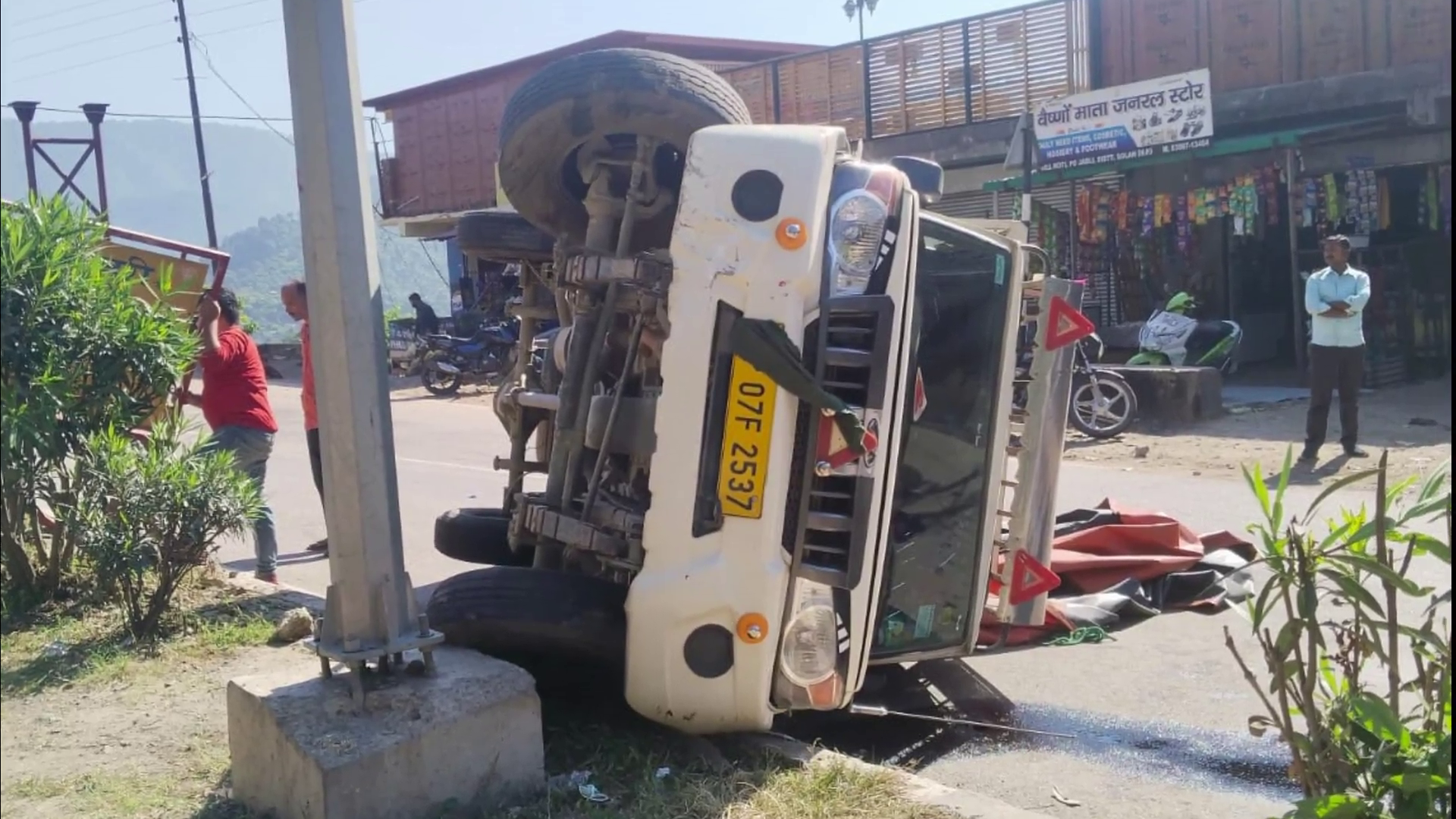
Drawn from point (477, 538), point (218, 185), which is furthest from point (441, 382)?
point (477, 538)

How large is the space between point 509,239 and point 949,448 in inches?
71.5

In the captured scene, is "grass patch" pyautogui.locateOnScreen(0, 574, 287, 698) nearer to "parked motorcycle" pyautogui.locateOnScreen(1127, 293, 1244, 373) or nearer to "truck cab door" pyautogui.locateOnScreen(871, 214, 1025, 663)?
"truck cab door" pyautogui.locateOnScreen(871, 214, 1025, 663)

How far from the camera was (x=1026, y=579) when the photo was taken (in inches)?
190

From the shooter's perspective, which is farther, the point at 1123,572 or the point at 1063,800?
the point at 1123,572

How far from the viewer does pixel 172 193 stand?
8023mm

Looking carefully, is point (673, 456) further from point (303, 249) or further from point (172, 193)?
point (172, 193)

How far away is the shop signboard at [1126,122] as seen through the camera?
14.9 m

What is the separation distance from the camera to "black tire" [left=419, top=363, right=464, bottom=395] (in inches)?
798

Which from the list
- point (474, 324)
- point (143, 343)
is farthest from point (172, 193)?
point (474, 324)

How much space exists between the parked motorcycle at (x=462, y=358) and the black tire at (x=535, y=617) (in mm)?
15730

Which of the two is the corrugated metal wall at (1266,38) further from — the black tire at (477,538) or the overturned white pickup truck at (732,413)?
the black tire at (477,538)

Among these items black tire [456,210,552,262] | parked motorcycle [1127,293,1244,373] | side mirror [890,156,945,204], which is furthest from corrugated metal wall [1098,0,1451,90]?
black tire [456,210,552,262]

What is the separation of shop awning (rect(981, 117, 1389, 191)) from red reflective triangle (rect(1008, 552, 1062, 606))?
1098cm

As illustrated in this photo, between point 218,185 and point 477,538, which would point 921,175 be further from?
point 218,185
